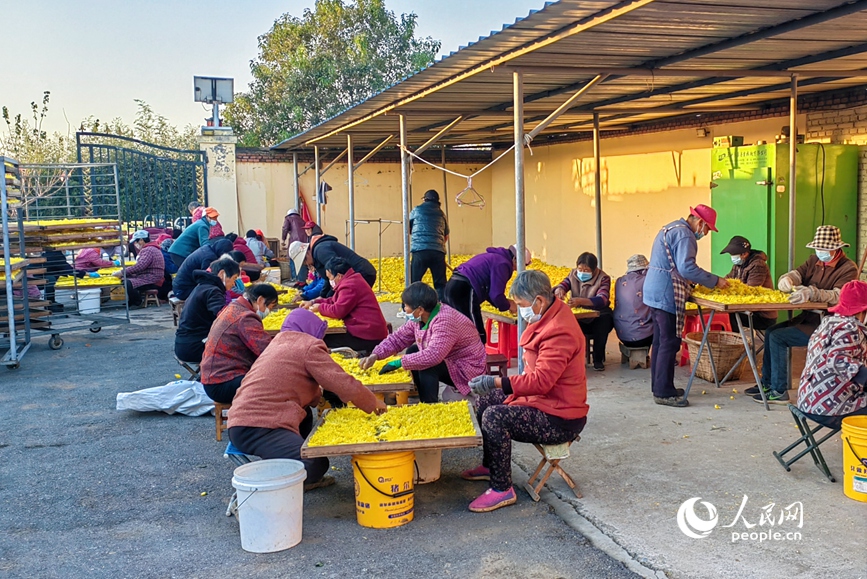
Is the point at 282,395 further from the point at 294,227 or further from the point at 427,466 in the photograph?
the point at 294,227

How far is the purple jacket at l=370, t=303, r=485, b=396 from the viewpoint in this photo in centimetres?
616

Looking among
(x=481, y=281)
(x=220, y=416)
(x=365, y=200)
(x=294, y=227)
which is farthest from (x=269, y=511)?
(x=365, y=200)

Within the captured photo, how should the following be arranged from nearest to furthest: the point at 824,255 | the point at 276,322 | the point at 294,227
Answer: the point at 824,255 < the point at 276,322 < the point at 294,227

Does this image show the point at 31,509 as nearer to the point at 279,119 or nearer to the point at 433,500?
the point at 433,500

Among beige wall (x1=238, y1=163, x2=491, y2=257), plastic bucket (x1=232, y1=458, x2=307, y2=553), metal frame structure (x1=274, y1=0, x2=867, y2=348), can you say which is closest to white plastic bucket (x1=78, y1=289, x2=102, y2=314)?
metal frame structure (x1=274, y1=0, x2=867, y2=348)

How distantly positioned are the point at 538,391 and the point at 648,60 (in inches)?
169

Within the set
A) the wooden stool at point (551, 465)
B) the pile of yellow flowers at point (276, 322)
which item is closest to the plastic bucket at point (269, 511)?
the wooden stool at point (551, 465)

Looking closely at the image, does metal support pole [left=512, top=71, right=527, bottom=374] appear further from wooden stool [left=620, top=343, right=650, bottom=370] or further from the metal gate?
the metal gate

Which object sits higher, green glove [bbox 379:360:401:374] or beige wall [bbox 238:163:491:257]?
beige wall [bbox 238:163:491:257]

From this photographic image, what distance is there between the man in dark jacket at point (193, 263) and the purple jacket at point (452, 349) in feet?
16.6

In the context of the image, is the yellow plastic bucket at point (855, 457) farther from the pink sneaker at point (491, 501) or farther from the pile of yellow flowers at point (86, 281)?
the pile of yellow flowers at point (86, 281)

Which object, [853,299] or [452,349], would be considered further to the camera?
[452,349]

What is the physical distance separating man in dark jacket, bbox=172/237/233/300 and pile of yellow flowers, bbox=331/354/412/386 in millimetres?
4505

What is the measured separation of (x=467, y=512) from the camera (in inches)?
210
